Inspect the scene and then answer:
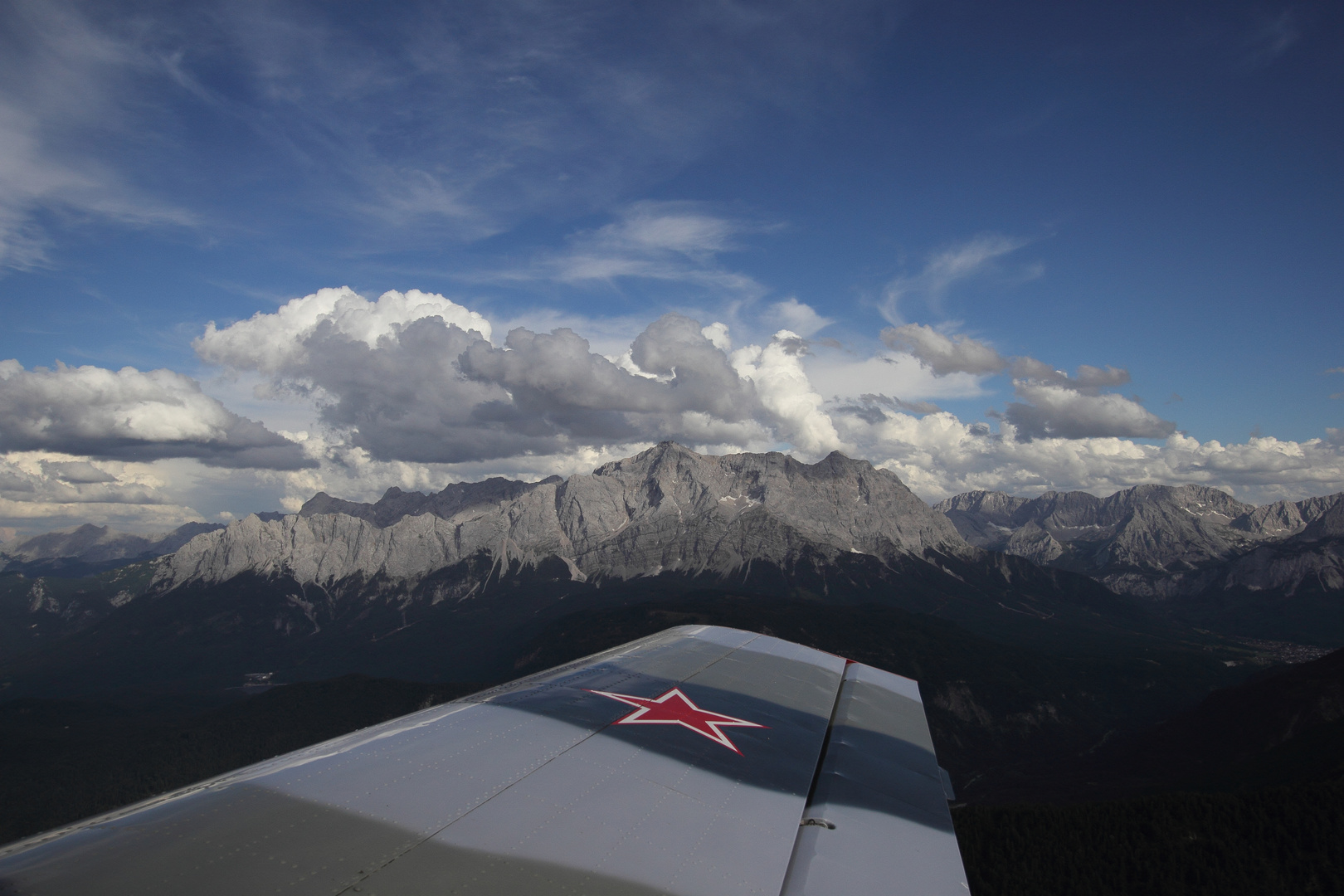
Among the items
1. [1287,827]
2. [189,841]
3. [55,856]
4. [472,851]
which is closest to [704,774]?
[472,851]

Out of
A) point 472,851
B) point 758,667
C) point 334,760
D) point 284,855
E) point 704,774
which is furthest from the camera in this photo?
point 758,667

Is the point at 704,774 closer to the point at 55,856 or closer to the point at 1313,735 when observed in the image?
the point at 55,856

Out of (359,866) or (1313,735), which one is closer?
(359,866)

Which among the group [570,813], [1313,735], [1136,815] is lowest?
[1313,735]

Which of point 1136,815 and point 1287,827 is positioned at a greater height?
point 1287,827

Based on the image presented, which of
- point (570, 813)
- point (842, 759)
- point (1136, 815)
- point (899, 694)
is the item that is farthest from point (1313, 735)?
point (570, 813)

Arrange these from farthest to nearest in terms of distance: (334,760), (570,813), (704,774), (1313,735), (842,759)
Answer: (1313,735) < (842,759) < (704,774) < (334,760) < (570,813)
